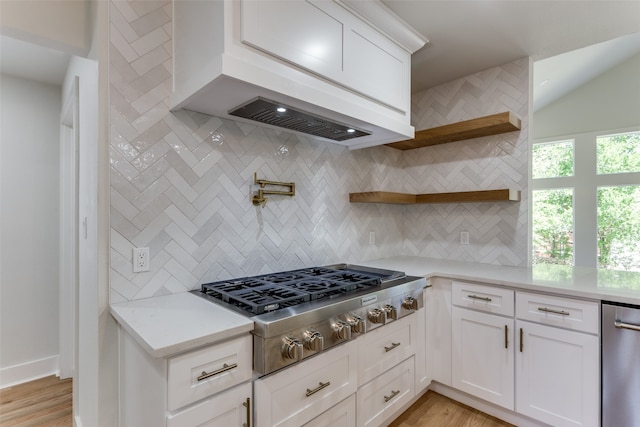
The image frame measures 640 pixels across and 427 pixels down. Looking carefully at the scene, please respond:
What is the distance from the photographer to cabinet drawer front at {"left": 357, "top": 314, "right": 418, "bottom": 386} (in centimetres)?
161

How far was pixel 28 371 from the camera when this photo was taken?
257cm

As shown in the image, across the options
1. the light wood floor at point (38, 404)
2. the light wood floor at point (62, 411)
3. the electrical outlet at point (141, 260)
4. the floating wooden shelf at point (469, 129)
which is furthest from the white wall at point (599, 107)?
the light wood floor at point (38, 404)

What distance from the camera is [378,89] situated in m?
1.90

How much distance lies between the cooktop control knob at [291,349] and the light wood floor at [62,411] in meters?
1.22

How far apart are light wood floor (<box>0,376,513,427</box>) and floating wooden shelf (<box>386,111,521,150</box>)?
78.4 inches

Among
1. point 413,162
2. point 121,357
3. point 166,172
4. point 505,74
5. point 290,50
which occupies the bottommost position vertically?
point 121,357

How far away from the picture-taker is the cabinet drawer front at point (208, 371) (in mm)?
1002

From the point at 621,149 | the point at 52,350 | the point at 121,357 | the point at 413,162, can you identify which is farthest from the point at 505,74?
the point at 52,350

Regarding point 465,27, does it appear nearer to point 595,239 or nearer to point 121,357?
point 121,357

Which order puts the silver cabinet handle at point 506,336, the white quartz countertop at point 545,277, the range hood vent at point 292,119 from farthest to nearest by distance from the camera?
the silver cabinet handle at point 506,336 → the white quartz countertop at point 545,277 → the range hood vent at point 292,119

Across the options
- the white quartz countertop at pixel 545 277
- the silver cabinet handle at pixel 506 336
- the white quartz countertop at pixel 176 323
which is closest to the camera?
the white quartz countertop at pixel 176 323

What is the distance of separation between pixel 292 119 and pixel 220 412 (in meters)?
1.40

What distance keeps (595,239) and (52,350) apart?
273 inches

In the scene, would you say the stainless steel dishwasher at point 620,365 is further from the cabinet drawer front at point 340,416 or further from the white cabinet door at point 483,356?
the cabinet drawer front at point 340,416
